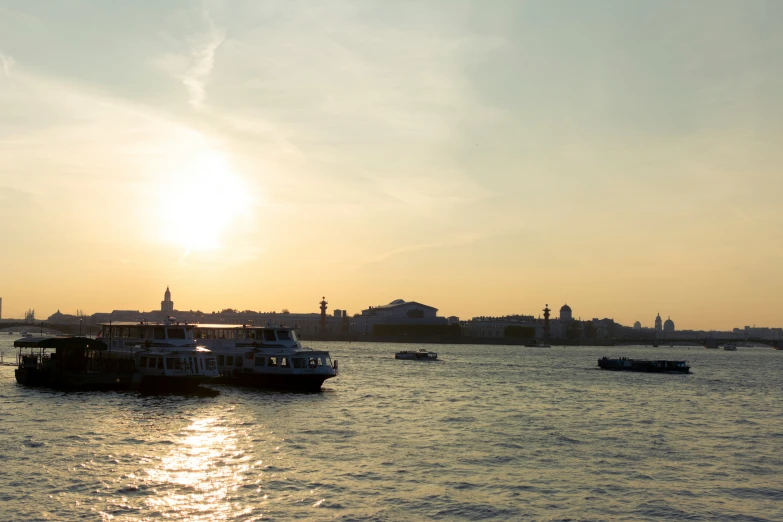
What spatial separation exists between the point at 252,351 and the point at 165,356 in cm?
1025

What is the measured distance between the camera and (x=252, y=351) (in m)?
80.6

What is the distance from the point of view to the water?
1242 inches

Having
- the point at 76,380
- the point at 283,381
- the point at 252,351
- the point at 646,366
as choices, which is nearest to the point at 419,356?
the point at 646,366

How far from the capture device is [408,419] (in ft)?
196

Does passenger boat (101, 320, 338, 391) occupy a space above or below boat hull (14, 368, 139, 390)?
above

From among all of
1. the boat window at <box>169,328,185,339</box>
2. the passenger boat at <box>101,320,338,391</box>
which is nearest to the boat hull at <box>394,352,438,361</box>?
the passenger boat at <box>101,320,338,391</box>

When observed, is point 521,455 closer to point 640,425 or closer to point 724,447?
point 724,447

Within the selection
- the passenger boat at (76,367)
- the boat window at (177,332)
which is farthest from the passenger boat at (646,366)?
the passenger boat at (76,367)

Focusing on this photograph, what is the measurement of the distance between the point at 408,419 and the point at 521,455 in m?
17.0

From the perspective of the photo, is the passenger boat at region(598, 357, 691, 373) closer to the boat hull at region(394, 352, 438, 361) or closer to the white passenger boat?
the boat hull at region(394, 352, 438, 361)

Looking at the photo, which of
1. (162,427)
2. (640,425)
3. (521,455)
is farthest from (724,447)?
(162,427)

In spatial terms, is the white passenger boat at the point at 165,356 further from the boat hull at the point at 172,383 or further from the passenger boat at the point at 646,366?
the passenger boat at the point at 646,366

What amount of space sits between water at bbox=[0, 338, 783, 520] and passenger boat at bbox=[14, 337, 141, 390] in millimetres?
3110

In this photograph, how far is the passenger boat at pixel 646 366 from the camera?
13725 cm
